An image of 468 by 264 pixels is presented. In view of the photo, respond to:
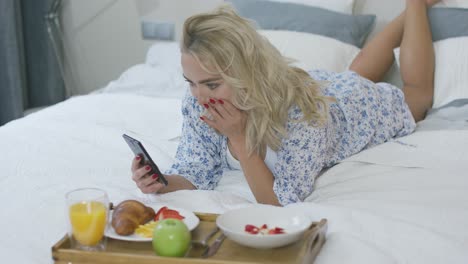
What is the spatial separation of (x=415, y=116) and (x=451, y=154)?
0.58 metres

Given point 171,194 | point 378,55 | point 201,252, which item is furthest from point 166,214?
point 378,55

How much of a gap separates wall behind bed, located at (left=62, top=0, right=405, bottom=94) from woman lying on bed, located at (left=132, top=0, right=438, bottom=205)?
156 centimetres

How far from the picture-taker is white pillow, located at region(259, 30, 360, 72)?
8.80ft

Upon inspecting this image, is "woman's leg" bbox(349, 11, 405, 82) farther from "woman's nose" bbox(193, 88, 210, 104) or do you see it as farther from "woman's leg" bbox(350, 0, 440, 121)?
"woman's nose" bbox(193, 88, 210, 104)

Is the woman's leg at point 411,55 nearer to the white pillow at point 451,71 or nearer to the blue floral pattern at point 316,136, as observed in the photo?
the white pillow at point 451,71

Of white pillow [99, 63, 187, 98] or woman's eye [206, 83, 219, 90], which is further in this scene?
white pillow [99, 63, 187, 98]

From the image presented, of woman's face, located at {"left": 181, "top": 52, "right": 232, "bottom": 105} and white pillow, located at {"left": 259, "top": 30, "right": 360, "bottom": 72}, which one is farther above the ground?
woman's face, located at {"left": 181, "top": 52, "right": 232, "bottom": 105}

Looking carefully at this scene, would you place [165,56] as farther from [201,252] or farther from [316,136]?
[201,252]

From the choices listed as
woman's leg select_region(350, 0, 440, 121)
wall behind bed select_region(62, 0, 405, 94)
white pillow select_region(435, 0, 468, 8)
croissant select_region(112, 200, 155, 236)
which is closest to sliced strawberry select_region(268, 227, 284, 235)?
croissant select_region(112, 200, 155, 236)


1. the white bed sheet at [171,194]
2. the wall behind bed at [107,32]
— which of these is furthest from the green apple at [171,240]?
the wall behind bed at [107,32]

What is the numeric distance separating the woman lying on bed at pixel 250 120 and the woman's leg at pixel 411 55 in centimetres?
55

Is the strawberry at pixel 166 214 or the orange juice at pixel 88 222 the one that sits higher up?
the orange juice at pixel 88 222

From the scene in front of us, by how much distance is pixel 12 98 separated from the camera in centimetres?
337

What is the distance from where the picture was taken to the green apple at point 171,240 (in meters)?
1.22
